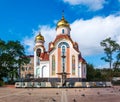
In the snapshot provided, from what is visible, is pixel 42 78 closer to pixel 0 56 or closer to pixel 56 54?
pixel 56 54

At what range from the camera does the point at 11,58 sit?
2665 inches

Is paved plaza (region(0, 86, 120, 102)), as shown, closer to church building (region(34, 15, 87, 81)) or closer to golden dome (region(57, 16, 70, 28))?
church building (region(34, 15, 87, 81))

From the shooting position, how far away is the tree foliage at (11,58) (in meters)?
67.1

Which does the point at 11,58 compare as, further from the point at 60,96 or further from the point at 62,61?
the point at 60,96

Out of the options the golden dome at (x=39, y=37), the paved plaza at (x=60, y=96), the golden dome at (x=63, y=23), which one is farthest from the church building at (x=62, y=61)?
the paved plaza at (x=60, y=96)

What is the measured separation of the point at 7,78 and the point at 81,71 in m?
18.1

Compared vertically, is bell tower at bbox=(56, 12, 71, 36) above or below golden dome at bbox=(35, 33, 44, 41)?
above

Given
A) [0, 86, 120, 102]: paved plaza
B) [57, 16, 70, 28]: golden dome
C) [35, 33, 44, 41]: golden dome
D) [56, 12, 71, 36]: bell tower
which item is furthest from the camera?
[35, 33, 44, 41]: golden dome

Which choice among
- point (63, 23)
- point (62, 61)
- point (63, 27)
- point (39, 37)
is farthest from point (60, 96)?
point (39, 37)

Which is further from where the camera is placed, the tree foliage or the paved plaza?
the tree foliage

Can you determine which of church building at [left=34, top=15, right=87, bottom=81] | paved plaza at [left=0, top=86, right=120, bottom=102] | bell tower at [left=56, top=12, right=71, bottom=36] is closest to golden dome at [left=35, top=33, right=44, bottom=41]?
bell tower at [left=56, top=12, right=71, bottom=36]

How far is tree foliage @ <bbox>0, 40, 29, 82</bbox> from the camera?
67125 millimetres

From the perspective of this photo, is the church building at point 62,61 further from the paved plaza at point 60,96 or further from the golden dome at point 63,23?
the paved plaza at point 60,96

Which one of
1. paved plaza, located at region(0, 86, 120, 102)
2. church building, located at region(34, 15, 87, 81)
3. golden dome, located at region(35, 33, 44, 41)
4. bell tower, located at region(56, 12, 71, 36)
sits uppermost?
bell tower, located at region(56, 12, 71, 36)
